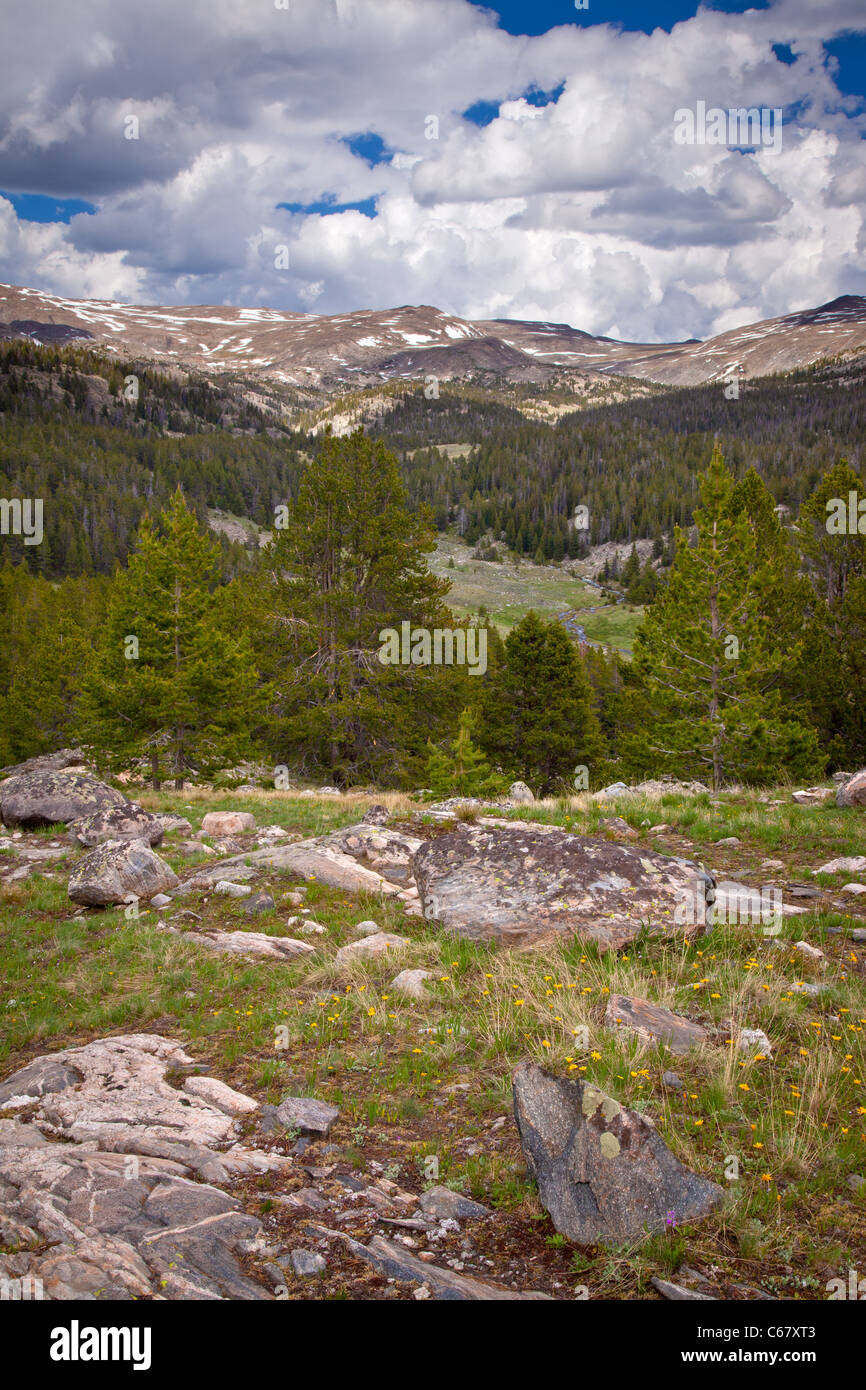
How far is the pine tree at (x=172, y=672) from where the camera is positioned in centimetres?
2752

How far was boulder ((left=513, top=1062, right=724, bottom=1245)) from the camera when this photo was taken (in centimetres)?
372

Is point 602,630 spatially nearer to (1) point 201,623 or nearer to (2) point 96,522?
(1) point 201,623

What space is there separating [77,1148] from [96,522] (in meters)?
142

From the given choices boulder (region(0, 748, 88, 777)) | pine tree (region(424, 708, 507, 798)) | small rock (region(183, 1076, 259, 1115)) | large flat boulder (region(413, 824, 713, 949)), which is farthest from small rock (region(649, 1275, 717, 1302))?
boulder (region(0, 748, 88, 777))

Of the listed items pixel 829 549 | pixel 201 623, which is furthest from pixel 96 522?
pixel 829 549

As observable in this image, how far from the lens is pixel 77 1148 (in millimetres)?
4465

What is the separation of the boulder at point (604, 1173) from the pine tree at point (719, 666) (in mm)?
21308

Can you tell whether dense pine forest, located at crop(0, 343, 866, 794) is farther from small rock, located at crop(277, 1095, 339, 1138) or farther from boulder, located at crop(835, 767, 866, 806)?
small rock, located at crop(277, 1095, 339, 1138)

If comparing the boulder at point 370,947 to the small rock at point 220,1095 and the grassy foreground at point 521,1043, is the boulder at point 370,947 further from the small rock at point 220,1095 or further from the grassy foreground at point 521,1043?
the small rock at point 220,1095

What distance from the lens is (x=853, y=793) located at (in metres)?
13.0

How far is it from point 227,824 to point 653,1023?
11.6 meters

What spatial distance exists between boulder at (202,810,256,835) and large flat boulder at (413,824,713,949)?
7.08 m

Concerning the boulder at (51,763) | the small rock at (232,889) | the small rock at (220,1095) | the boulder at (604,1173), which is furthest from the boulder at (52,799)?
the boulder at (51,763)

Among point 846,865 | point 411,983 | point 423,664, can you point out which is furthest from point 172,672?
point 846,865
